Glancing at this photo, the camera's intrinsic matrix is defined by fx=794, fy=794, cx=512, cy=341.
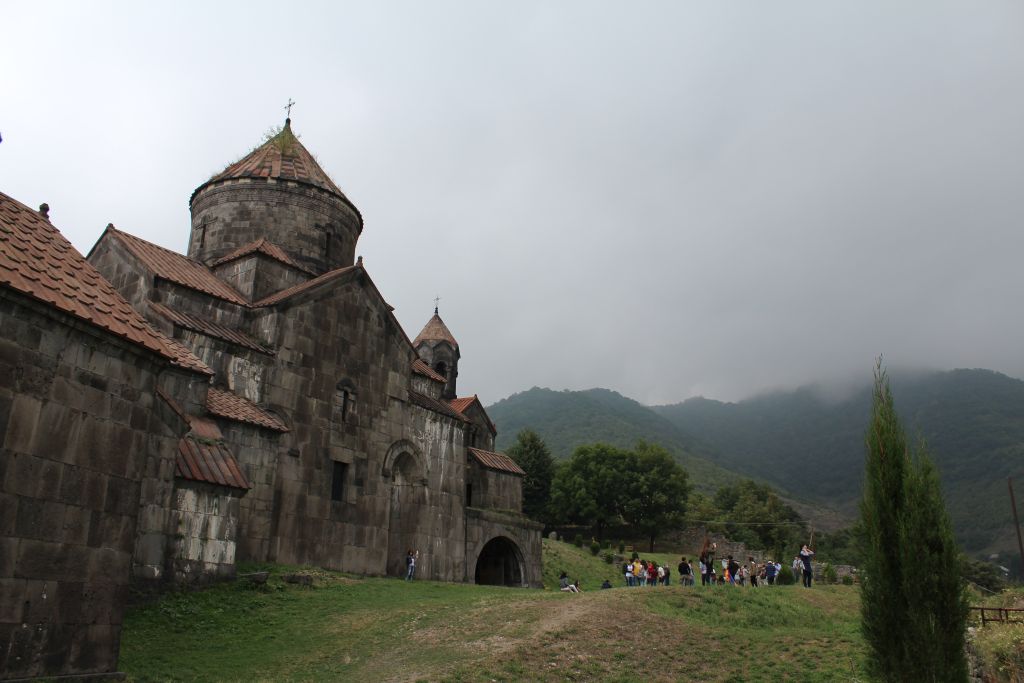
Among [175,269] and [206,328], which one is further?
[175,269]

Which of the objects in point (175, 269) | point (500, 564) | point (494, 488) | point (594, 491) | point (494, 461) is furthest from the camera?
point (594, 491)

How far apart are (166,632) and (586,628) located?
5654 millimetres

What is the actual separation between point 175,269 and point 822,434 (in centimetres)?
13487

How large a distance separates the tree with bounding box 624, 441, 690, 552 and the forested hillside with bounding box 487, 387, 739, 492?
107 ft

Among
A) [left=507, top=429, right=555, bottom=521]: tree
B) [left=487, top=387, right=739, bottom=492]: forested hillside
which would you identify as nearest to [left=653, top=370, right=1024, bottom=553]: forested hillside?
[left=487, top=387, right=739, bottom=492]: forested hillside

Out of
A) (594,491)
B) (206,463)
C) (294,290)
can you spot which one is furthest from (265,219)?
(594,491)

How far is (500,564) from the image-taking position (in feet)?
76.7

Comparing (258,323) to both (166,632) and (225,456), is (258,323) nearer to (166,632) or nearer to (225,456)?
(225,456)

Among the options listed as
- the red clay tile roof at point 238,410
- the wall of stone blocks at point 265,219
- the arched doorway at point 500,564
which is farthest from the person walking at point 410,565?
the wall of stone blocks at point 265,219

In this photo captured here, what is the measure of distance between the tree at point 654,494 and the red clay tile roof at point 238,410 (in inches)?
1207

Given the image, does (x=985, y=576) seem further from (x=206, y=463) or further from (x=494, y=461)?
(x=206, y=463)

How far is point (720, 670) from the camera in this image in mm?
9727

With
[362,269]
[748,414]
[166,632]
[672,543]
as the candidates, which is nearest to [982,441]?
[672,543]

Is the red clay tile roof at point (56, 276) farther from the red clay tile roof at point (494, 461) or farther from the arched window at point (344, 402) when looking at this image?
the red clay tile roof at point (494, 461)
